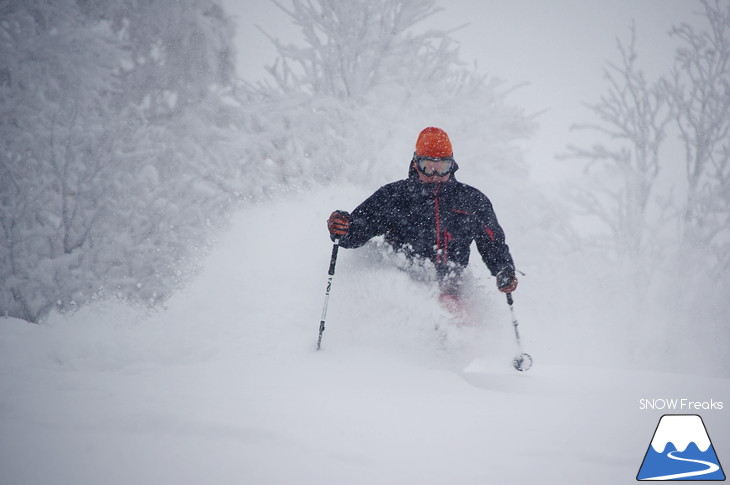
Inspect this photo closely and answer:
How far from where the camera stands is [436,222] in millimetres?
3551

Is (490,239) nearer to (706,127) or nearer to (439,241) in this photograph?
(439,241)

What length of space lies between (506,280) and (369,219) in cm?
142

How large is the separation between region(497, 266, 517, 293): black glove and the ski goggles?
3.62ft

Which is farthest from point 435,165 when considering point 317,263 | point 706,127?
point 706,127

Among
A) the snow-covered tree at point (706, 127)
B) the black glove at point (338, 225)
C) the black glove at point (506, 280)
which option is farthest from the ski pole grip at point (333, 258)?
the snow-covered tree at point (706, 127)

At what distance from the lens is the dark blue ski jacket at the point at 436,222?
3.55 meters

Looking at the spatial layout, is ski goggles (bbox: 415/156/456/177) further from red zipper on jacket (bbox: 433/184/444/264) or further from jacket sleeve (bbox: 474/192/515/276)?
jacket sleeve (bbox: 474/192/515/276)

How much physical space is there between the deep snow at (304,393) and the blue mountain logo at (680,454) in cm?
5

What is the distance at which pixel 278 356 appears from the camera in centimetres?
280

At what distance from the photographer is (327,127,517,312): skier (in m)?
3.50

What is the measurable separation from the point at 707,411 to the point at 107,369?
4.20m

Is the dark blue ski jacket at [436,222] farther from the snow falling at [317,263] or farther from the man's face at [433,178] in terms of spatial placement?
the snow falling at [317,263]

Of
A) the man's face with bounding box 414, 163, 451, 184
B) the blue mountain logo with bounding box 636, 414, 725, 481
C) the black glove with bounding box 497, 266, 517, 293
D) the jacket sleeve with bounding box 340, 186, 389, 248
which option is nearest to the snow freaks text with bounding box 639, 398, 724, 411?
the blue mountain logo with bounding box 636, 414, 725, 481

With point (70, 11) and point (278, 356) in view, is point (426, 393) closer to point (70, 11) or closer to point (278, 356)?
point (278, 356)
